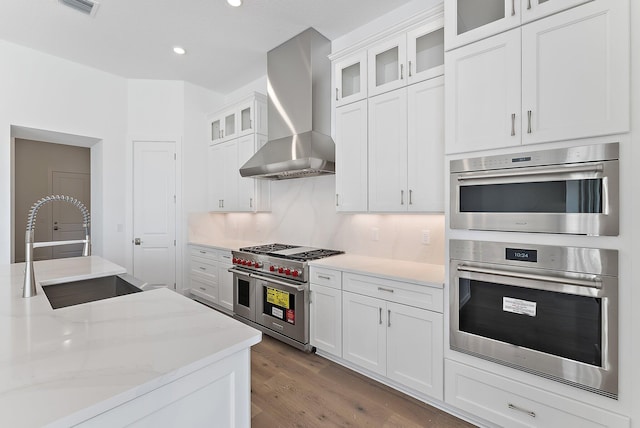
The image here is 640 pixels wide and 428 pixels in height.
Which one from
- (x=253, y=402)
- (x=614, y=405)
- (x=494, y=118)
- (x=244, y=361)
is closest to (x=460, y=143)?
(x=494, y=118)

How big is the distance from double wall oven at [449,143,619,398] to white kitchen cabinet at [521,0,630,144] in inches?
4.9

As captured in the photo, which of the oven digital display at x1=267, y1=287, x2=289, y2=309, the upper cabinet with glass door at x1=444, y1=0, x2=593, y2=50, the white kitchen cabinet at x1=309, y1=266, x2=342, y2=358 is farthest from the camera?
the oven digital display at x1=267, y1=287, x2=289, y2=309

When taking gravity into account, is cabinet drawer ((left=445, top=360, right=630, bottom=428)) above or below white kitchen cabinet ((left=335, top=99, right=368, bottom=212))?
below

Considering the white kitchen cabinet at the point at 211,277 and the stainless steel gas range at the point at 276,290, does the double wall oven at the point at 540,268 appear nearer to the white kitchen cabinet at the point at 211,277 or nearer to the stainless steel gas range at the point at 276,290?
the stainless steel gas range at the point at 276,290

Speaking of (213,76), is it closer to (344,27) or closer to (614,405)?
(344,27)

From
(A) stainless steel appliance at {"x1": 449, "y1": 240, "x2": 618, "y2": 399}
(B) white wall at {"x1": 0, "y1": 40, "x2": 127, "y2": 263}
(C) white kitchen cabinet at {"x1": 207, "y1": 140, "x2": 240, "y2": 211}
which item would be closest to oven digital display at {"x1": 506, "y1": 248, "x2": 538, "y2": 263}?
(A) stainless steel appliance at {"x1": 449, "y1": 240, "x2": 618, "y2": 399}

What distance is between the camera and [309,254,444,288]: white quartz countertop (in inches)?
82.3

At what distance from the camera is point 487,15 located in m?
1.82

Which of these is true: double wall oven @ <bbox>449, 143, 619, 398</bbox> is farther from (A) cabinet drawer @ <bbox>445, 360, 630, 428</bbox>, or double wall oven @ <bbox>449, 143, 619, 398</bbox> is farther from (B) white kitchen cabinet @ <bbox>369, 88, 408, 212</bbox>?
(B) white kitchen cabinet @ <bbox>369, 88, 408, 212</bbox>

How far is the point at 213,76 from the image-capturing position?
4.20 m

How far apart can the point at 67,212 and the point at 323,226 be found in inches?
231

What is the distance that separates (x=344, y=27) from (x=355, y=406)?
11.3 feet

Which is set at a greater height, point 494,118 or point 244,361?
point 494,118

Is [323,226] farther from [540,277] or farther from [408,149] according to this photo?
[540,277]
